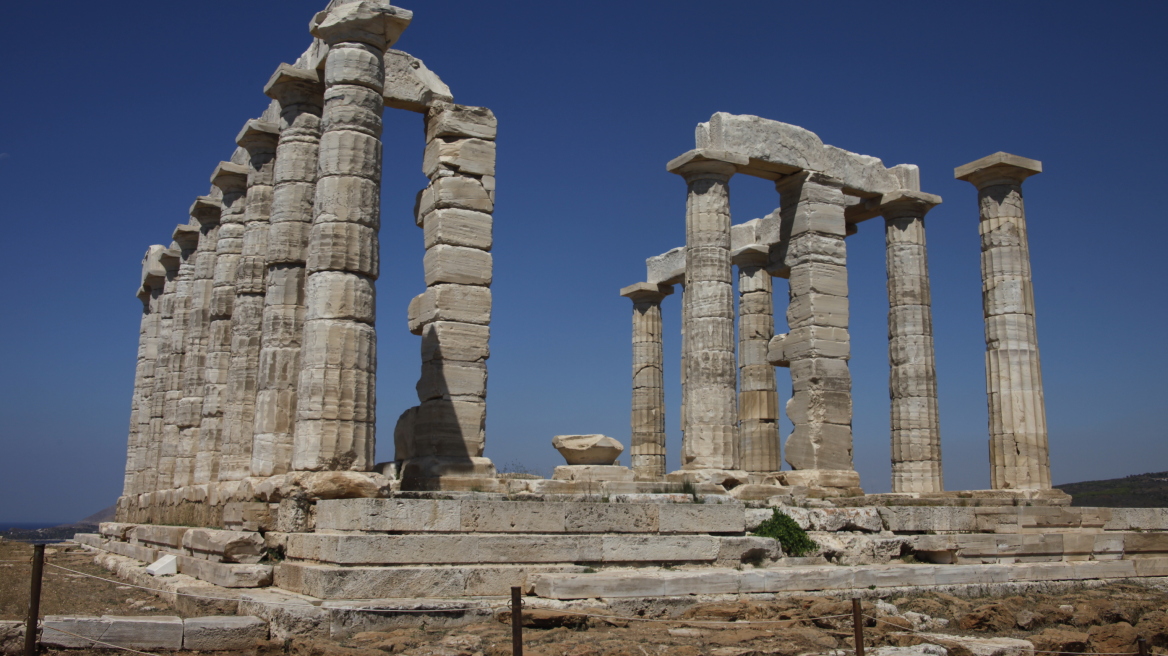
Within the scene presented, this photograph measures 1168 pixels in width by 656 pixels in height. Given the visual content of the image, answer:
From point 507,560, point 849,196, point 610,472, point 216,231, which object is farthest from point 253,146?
point 849,196

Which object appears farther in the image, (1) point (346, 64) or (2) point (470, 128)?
(2) point (470, 128)

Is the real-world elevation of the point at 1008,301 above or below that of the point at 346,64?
below

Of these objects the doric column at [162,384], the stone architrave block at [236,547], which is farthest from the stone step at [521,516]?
the doric column at [162,384]

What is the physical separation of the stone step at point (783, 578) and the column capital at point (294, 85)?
956 cm

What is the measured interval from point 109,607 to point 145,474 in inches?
587

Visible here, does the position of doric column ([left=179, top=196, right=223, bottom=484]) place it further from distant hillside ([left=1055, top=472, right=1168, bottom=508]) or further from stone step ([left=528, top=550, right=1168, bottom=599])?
distant hillside ([left=1055, top=472, right=1168, bottom=508])

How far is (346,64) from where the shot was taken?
14922 mm

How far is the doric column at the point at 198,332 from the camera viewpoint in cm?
2191

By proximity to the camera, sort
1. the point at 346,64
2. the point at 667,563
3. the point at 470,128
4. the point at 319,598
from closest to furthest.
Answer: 1. the point at 319,598
2. the point at 667,563
3. the point at 346,64
4. the point at 470,128

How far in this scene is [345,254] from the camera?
14398 millimetres

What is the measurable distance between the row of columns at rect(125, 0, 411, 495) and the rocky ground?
11.2 feet

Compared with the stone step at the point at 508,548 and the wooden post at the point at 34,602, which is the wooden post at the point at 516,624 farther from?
the stone step at the point at 508,548

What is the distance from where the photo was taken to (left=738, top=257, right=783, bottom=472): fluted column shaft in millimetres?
24891

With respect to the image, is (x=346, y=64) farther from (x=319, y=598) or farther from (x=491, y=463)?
(x=319, y=598)
